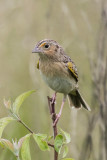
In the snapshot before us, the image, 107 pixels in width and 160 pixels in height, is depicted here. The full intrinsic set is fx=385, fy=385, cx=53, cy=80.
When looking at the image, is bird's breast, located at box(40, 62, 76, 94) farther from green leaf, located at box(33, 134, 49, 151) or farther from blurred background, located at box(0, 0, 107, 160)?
green leaf, located at box(33, 134, 49, 151)

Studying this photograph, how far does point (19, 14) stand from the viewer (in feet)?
22.8

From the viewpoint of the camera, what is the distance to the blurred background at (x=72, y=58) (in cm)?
470

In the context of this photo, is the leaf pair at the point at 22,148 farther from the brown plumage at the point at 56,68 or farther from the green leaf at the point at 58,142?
the brown plumage at the point at 56,68

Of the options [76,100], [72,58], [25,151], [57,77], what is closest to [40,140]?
[25,151]

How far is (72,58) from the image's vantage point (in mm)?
6445

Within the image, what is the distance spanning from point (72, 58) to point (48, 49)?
238cm

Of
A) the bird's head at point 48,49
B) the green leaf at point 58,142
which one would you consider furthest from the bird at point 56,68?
the green leaf at point 58,142

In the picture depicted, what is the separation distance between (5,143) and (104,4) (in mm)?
3125

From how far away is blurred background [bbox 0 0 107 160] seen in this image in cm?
470

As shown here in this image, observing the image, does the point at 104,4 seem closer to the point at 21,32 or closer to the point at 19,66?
the point at 19,66

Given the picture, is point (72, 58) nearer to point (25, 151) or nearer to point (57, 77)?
point (57, 77)

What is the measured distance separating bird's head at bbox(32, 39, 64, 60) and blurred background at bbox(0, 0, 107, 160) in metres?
0.54

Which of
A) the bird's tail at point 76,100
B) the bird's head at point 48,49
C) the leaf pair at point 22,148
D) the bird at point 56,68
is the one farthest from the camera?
the bird's tail at point 76,100

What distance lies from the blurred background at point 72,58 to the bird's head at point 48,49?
542 mm
